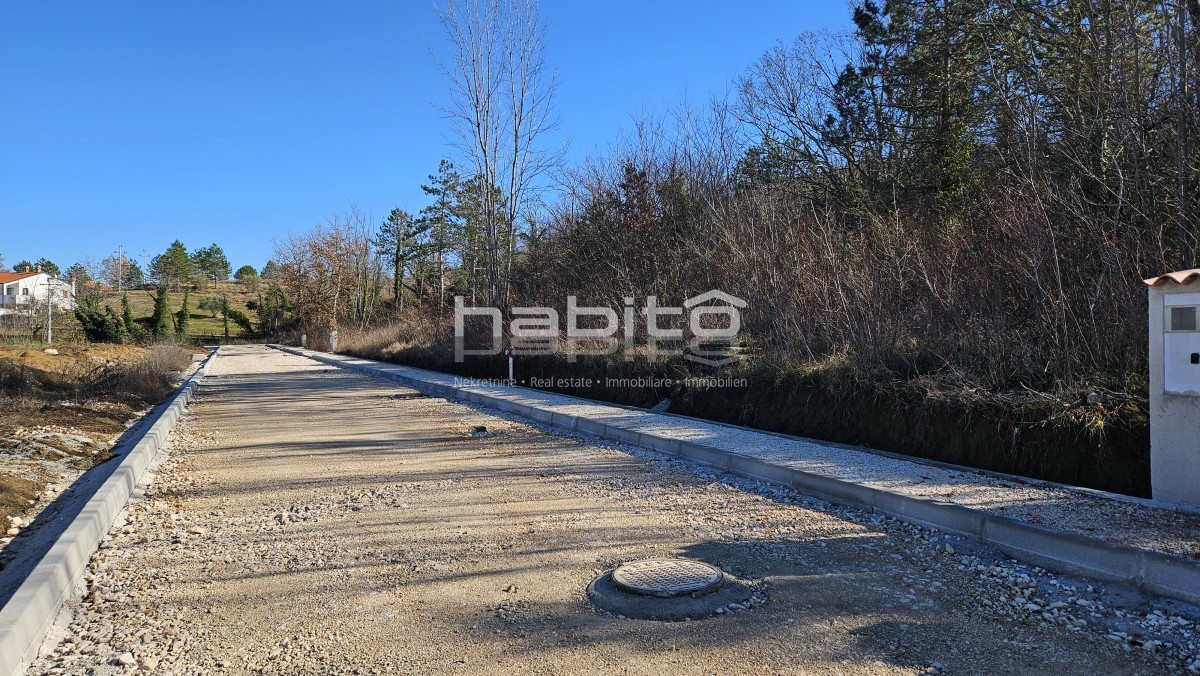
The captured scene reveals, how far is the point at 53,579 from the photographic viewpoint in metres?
3.92

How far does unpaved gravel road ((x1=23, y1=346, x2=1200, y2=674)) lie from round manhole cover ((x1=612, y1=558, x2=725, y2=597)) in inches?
9.1

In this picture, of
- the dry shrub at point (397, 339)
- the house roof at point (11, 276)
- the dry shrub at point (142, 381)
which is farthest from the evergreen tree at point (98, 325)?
the house roof at point (11, 276)

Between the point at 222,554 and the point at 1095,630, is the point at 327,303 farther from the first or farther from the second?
the point at 1095,630

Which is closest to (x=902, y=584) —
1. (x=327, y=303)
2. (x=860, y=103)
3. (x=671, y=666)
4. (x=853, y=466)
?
(x=671, y=666)

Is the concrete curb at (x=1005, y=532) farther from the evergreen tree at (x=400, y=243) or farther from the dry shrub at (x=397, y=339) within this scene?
the evergreen tree at (x=400, y=243)

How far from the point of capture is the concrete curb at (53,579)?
10.7 ft

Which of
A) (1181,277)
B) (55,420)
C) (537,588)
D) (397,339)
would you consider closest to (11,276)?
(397,339)

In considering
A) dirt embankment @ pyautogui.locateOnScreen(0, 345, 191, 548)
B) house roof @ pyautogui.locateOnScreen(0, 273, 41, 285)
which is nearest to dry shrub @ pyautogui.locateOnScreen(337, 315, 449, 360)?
dirt embankment @ pyautogui.locateOnScreen(0, 345, 191, 548)

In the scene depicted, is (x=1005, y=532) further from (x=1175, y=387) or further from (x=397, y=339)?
(x=397, y=339)

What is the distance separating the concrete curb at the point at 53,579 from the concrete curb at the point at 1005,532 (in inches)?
219

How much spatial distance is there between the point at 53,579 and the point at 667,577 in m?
3.46

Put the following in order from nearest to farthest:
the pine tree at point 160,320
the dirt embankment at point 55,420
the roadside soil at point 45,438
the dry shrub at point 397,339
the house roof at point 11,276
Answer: the roadside soil at point 45,438 → the dirt embankment at point 55,420 → the dry shrub at point 397,339 → the pine tree at point 160,320 → the house roof at point 11,276

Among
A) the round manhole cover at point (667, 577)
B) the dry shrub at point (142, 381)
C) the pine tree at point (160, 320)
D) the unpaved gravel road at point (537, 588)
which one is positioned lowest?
the unpaved gravel road at point (537, 588)

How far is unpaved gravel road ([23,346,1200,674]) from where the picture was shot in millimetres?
3266
